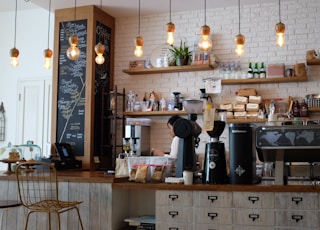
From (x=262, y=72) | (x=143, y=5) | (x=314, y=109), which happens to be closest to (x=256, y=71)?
(x=262, y=72)

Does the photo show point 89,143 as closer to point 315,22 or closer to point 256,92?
point 256,92

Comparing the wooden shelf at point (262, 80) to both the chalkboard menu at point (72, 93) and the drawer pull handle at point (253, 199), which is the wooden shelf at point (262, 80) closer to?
the chalkboard menu at point (72, 93)

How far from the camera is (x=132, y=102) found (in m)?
7.16

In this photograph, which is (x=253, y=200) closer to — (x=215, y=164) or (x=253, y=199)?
(x=253, y=199)

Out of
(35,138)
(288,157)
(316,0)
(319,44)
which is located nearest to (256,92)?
(319,44)

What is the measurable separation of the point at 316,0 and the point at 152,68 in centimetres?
262

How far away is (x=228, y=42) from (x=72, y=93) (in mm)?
2543


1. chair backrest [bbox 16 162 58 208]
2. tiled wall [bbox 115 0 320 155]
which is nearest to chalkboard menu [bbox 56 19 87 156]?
tiled wall [bbox 115 0 320 155]

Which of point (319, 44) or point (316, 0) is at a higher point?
point (316, 0)

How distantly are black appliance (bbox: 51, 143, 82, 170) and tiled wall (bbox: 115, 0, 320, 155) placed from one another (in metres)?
1.28

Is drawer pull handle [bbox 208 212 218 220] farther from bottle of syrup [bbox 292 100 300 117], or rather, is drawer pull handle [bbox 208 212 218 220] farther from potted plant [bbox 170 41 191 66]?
potted plant [bbox 170 41 191 66]

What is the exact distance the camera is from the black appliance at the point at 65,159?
6.33 m

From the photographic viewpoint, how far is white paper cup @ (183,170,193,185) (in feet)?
12.5

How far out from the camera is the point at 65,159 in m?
6.45
